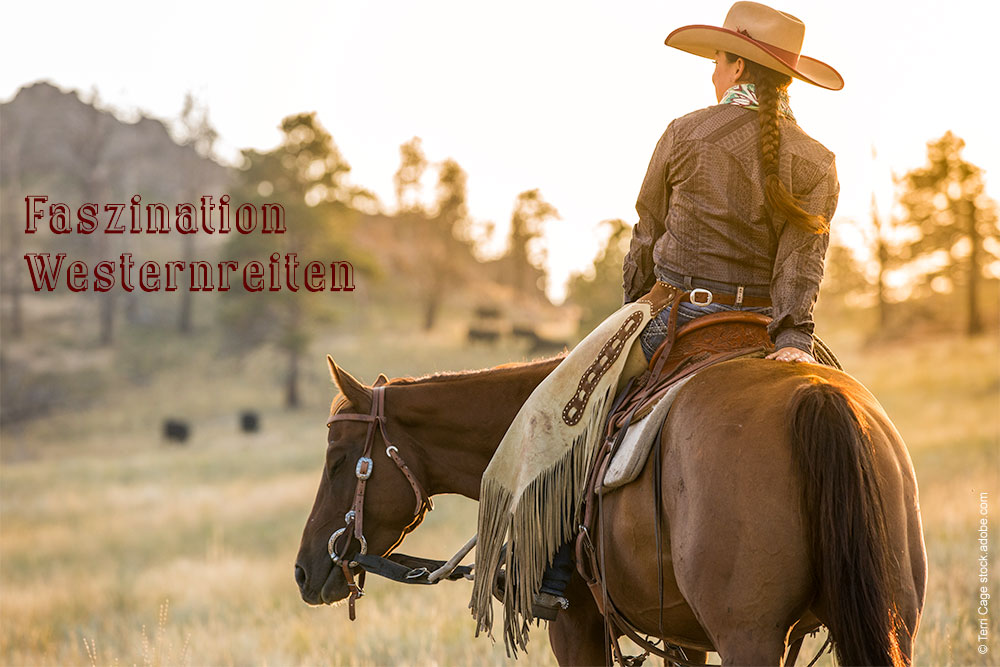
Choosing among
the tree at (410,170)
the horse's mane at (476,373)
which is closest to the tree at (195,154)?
the tree at (410,170)

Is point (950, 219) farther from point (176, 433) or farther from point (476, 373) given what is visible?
point (476, 373)

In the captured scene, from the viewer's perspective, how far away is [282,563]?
13570mm

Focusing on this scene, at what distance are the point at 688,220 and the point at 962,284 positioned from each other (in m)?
48.0

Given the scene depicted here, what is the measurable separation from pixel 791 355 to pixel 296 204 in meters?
37.4

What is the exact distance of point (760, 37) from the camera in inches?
143

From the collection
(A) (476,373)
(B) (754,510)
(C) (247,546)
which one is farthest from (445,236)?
(B) (754,510)

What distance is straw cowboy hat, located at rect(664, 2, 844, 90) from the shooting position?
360cm

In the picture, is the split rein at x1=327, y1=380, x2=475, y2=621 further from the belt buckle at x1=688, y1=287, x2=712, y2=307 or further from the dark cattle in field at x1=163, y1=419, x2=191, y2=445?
the dark cattle in field at x1=163, y1=419, x2=191, y2=445

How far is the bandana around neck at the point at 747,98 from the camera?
3.64 metres

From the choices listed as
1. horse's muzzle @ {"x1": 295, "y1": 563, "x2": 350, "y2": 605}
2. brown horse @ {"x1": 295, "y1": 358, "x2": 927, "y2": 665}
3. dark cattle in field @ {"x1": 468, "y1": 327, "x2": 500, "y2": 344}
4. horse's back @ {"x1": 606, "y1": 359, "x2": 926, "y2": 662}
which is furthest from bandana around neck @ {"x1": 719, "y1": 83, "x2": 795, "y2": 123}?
dark cattle in field @ {"x1": 468, "y1": 327, "x2": 500, "y2": 344}

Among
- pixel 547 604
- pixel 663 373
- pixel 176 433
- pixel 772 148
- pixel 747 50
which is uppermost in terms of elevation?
pixel 747 50

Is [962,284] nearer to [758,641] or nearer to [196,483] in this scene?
[196,483]

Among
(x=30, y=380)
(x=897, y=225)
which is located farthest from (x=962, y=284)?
(x=30, y=380)

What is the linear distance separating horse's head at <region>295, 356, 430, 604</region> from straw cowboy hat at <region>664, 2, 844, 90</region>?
2.04 metres
